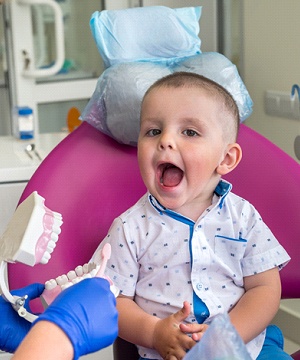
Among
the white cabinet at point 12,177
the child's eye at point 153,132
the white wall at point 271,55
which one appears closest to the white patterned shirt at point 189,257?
the child's eye at point 153,132

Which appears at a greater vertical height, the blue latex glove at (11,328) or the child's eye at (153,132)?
the child's eye at (153,132)

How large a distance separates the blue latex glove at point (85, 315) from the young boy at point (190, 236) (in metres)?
0.33

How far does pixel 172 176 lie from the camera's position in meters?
1.30

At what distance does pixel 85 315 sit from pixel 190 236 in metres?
0.46

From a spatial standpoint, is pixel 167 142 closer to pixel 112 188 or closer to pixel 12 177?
pixel 112 188

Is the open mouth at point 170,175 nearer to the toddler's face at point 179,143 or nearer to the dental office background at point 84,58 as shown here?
the toddler's face at point 179,143

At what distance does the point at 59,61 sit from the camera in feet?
7.82

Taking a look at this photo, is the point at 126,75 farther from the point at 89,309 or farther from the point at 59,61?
the point at 59,61

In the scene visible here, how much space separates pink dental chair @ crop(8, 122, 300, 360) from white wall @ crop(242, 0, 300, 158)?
713 millimetres

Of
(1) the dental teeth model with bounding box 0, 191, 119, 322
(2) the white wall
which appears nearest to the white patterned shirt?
(1) the dental teeth model with bounding box 0, 191, 119, 322

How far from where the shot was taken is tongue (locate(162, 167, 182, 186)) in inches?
50.8

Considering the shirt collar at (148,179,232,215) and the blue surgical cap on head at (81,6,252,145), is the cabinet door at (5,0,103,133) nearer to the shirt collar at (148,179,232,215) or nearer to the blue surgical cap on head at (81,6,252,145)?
the blue surgical cap on head at (81,6,252,145)

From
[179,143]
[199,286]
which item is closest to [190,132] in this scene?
[179,143]

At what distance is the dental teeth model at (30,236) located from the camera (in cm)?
95
